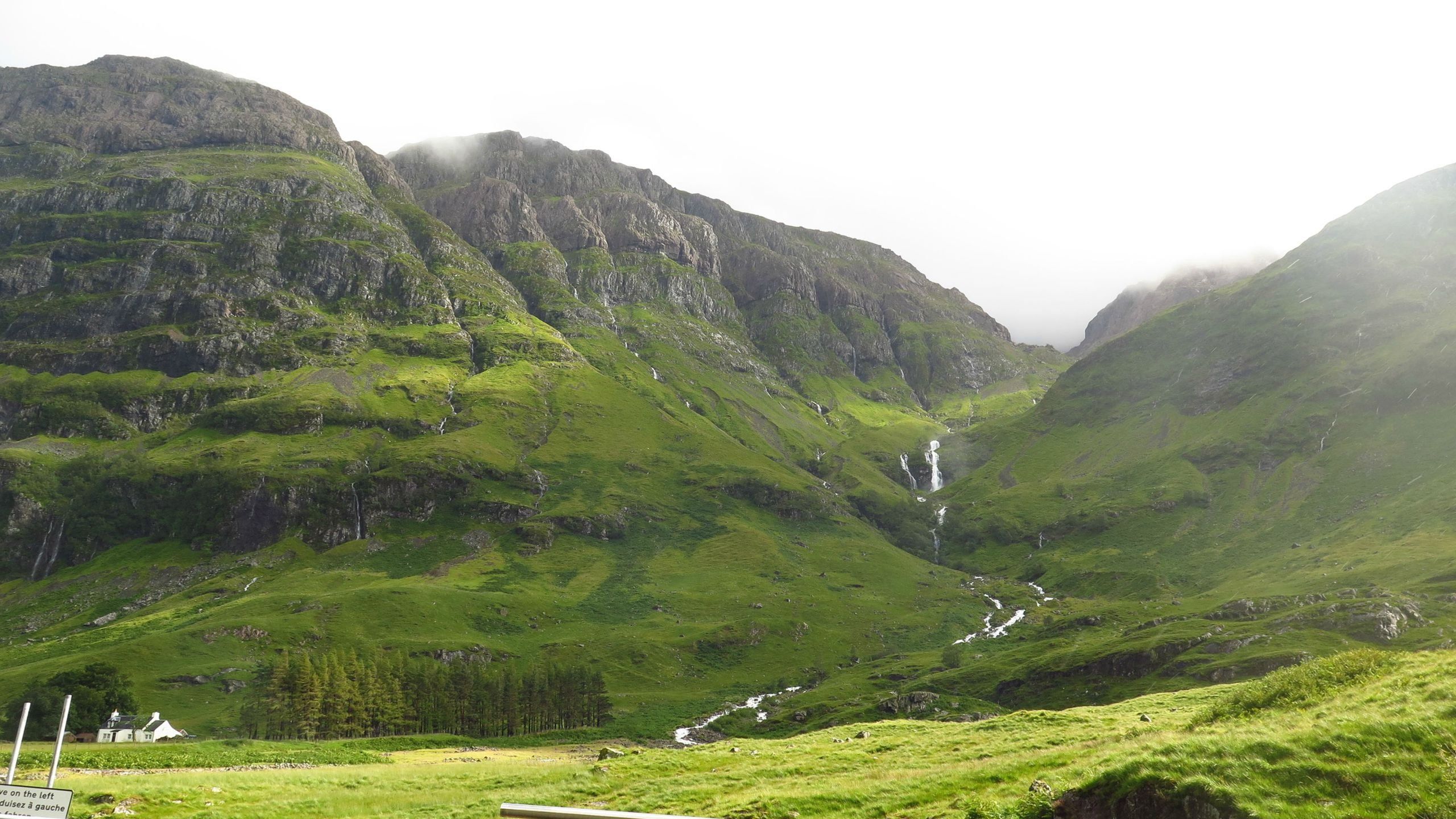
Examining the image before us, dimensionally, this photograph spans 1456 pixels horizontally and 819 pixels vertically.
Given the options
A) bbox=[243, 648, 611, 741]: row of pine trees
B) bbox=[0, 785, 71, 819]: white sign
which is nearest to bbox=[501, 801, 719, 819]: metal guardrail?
bbox=[0, 785, 71, 819]: white sign

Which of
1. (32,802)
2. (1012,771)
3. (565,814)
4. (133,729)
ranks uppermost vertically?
(32,802)

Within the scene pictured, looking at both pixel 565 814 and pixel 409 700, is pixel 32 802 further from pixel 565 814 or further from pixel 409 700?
pixel 409 700

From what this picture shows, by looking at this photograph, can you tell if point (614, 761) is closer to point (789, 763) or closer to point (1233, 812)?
point (789, 763)

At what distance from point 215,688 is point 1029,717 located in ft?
515

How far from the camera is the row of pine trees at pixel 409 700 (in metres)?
118

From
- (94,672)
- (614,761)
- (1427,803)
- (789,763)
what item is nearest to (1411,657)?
(1427,803)

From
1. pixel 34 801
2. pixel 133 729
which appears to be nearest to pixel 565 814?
pixel 34 801

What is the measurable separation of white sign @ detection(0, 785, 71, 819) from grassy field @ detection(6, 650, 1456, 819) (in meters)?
15.0

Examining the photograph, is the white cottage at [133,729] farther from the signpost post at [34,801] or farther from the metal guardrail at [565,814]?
the metal guardrail at [565,814]

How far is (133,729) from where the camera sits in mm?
100125

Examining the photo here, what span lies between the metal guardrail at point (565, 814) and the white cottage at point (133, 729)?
104284 millimetres

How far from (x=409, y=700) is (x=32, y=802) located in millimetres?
127015

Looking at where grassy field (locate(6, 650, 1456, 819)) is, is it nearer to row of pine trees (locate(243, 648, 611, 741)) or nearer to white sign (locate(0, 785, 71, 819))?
white sign (locate(0, 785, 71, 819))

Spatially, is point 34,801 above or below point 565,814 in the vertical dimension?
above
